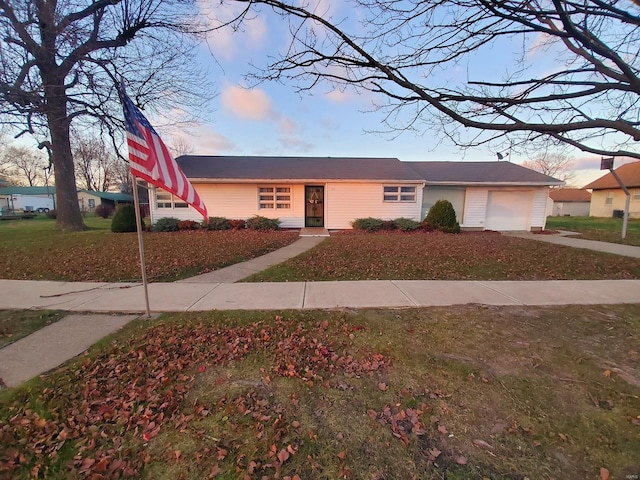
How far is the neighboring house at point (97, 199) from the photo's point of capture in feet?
140

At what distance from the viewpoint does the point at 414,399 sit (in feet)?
7.75

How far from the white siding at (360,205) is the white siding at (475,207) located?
301cm

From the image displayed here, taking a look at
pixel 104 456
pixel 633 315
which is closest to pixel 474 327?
pixel 633 315

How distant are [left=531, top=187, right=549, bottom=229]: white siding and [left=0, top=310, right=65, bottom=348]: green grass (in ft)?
62.7

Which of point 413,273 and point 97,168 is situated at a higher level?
point 97,168

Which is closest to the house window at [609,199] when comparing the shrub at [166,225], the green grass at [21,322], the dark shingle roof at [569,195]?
the dark shingle roof at [569,195]

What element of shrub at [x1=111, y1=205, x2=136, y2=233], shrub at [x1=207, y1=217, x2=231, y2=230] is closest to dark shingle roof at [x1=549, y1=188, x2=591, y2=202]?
shrub at [x1=207, y1=217, x2=231, y2=230]

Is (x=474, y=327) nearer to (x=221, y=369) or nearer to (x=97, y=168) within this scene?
(x=221, y=369)

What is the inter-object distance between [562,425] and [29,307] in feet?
21.6

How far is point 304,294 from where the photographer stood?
488 cm

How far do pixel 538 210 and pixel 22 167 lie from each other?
8509cm

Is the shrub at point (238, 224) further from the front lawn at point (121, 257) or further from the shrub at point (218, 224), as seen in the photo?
the front lawn at point (121, 257)

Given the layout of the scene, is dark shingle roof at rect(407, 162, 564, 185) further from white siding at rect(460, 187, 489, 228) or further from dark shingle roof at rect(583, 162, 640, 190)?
dark shingle roof at rect(583, 162, 640, 190)

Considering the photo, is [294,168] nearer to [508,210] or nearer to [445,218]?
[445,218]
